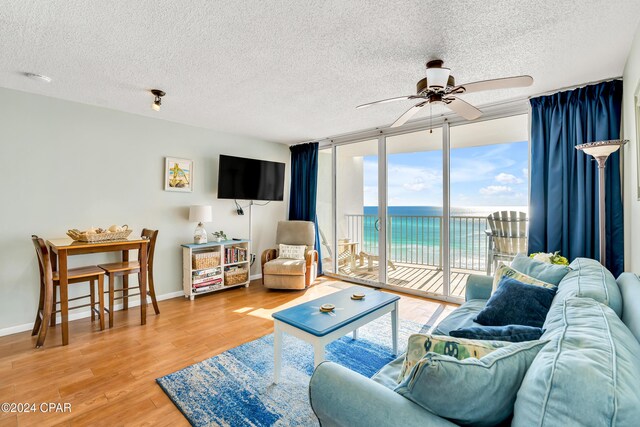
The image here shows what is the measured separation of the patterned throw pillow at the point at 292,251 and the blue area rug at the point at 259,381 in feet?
6.23

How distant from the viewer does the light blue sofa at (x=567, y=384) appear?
2.07ft

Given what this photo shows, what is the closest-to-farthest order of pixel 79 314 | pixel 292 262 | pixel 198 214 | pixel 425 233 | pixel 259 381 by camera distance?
pixel 259 381
pixel 79 314
pixel 198 214
pixel 292 262
pixel 425 233

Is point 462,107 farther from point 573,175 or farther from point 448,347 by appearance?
point 448,347

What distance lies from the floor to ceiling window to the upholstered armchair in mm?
576

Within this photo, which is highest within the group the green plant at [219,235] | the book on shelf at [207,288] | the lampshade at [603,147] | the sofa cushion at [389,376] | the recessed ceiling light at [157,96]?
the recessed ceiling light at [157,96]

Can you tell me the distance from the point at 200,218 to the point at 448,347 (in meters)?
3.66

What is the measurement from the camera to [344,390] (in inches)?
38.6

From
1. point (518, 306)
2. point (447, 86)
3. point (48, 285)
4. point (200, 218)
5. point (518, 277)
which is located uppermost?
point (447, 86)

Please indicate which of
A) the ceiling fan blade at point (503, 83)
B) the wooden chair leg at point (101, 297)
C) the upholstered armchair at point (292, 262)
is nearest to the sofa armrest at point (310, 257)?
the upholstered armchair at point (292, 262)

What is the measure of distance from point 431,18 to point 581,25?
3.24 feet

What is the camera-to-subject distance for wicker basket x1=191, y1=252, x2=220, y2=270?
13.0ft

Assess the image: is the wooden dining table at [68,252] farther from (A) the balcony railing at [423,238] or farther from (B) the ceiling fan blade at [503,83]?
(B) the ceiling fan blade at [503,83]

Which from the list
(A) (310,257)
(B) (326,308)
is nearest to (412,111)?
(B) (326,308)

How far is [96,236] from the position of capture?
2855 mm
